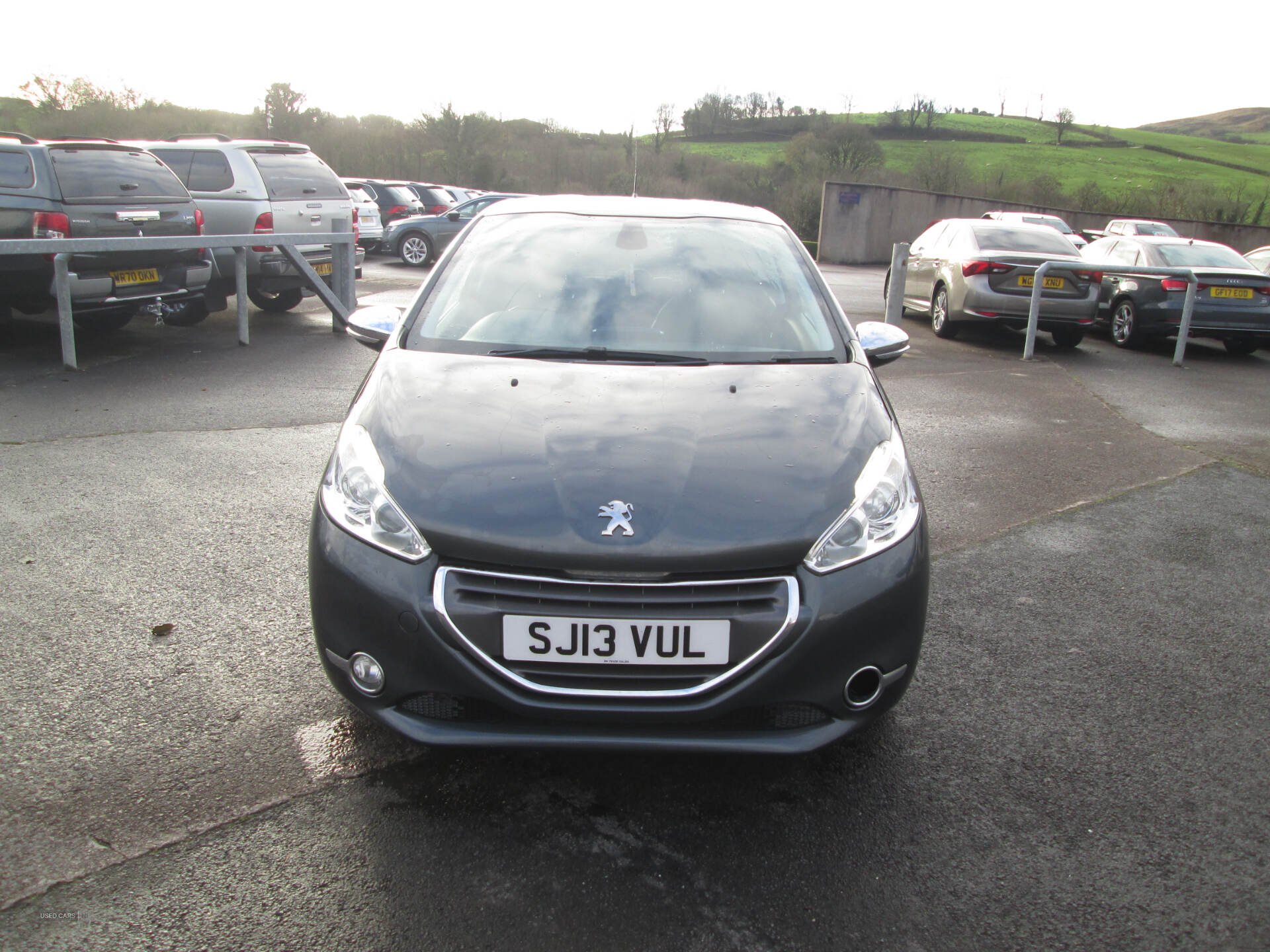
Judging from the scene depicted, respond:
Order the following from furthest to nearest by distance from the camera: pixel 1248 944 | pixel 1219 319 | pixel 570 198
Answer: pixel 1219 319 < pixel 570 198 < pixel 1248 944

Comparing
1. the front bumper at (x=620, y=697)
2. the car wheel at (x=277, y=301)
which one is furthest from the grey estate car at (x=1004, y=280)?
the front bumper at (x=620, y=697)

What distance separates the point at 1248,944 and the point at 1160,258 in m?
11.7

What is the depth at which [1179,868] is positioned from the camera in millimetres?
2408

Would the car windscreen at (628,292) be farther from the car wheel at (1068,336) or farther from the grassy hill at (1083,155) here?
the grassy hill at (1083,155)

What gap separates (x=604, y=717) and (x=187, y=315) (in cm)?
1009

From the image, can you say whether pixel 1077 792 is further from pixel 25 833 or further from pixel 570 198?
pixel 570 198

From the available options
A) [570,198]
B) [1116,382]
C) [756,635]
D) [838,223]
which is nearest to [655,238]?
[570,198]

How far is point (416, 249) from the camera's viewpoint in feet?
63.3

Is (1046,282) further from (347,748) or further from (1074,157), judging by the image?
(1074,157)

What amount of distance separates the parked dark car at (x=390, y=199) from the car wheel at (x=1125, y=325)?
583 inches

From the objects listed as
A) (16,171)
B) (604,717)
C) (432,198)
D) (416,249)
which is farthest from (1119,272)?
(432,198)

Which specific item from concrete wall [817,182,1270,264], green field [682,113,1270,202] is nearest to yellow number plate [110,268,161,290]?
concrete wall [817,182,1270,264]

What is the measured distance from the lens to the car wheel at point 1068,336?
11859 millimetres

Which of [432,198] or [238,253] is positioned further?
[432,198]
